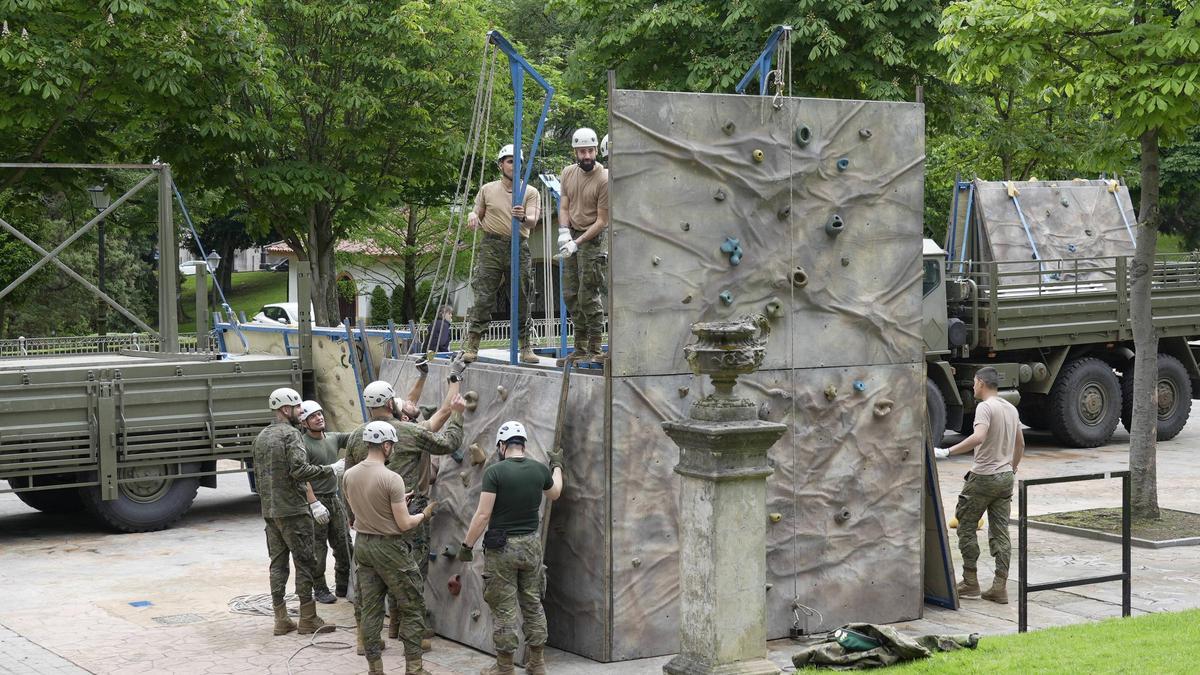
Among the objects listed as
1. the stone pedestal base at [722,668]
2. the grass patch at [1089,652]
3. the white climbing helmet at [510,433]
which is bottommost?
the grass patch at [1089,652]

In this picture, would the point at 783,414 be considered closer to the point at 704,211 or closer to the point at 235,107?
the point at 704,211

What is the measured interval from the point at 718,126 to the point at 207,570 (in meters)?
6.32

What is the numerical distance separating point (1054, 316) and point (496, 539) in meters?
12.1

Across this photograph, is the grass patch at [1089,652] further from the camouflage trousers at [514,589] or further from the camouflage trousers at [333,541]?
the camouflage trousers at [333,541]

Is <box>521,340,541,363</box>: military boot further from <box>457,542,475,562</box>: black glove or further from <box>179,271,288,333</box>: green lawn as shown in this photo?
<box>179,271,288,333</box>: green lawn

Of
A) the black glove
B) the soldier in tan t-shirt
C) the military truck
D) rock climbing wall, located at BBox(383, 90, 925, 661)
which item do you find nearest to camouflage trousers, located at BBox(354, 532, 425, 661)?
the black glove

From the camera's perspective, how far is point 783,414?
33.2 ft

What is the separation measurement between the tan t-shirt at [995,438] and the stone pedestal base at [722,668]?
359 centimetres

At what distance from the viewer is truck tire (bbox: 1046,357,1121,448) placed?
19.5 m

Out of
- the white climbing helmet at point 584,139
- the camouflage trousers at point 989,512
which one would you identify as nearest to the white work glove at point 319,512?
the white climbing helmet at point 584,139

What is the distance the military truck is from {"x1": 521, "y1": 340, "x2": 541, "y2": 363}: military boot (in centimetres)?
776

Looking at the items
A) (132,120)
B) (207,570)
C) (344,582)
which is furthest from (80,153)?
(344,582)

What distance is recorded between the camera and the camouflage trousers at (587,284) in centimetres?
1034

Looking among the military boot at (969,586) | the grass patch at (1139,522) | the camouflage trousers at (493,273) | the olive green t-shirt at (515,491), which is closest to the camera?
the olive green t-shirt at (515,491)
